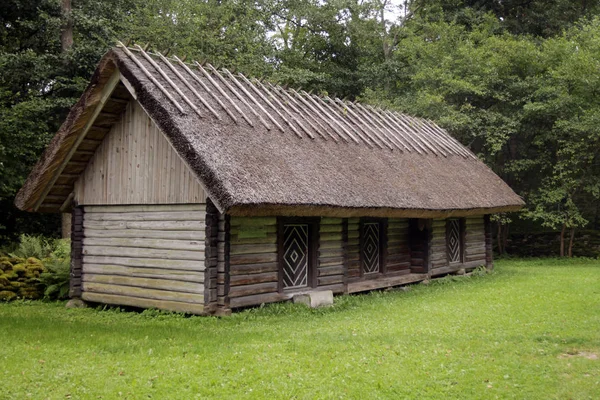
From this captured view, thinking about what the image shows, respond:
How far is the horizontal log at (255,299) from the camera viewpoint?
12.8 meters

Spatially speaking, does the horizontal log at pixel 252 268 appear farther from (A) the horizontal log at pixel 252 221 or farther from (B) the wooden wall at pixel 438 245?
(B) the wooden wall at pixel 438 245

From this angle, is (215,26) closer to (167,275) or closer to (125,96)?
(125,96)

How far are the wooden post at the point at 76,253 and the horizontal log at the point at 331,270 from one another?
6113 millimetres

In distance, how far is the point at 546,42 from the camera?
29125 millimetres

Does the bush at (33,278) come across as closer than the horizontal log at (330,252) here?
No

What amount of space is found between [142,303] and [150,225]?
1798 millimetres

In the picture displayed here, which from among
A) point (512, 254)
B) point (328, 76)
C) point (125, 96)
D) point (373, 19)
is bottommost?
point (512, 254)

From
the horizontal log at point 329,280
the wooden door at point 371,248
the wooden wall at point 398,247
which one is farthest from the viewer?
the wooden wall at point 398,247

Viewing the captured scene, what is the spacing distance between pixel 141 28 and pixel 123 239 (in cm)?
1483

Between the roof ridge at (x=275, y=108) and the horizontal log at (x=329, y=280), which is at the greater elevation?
the roof ridge at (x=275, y=108)

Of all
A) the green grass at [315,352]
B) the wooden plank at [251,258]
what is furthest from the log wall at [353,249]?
the wooden plank at [251,258]

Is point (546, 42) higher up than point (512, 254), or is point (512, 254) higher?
point (546, 42)

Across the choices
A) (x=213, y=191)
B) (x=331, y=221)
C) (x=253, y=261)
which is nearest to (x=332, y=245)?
(x=331, y=221)

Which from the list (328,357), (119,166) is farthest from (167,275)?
(328,357)
